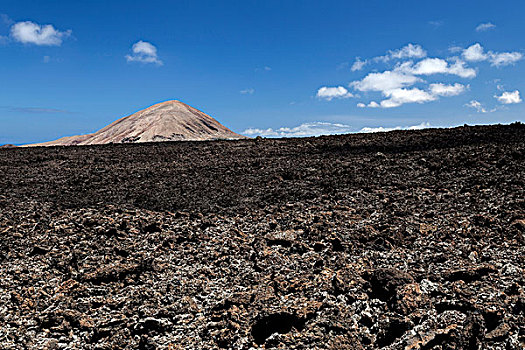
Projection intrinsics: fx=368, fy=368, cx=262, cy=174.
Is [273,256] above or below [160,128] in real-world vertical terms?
below

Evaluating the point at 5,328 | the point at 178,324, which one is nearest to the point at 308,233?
the point at 178,324

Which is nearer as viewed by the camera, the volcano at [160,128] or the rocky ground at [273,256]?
the rocky ground at [273,256]

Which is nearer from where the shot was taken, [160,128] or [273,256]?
[273,256]

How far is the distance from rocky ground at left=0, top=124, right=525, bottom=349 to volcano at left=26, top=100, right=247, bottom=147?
4523 centimetres

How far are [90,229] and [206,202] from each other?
185 centimetres

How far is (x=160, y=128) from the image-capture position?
55250 mm

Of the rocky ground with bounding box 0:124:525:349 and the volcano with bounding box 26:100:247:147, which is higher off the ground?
the volcano with bounding box 26:100:247:147

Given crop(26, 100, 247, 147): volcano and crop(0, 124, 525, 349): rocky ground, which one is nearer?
crop(0, 124, 525, 349): rocky ground

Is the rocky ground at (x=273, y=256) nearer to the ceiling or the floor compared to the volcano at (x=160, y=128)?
nearer to the floor

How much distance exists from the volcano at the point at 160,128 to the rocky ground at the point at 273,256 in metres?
45.2

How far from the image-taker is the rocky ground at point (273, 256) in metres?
3.57

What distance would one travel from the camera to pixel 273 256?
15.4 feet

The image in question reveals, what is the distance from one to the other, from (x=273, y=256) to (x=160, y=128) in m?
53.5

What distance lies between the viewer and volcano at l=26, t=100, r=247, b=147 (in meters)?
54.2
